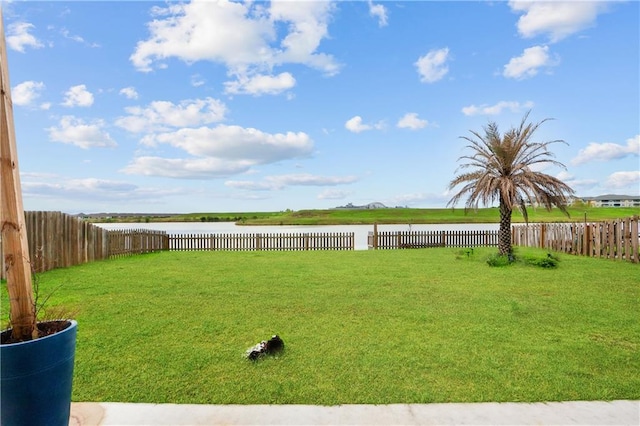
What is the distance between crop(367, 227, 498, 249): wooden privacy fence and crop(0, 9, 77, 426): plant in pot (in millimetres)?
16237

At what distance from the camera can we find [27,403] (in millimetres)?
2012

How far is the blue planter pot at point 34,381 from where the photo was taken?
1959 millimetres

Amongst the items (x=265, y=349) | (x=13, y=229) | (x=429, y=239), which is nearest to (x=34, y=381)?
(x=13, y=229)

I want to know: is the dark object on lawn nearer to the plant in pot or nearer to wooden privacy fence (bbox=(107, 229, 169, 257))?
the plant in pot

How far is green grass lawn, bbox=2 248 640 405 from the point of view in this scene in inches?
115

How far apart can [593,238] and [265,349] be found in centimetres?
1323

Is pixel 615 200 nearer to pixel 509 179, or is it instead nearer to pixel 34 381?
pixel 509 179

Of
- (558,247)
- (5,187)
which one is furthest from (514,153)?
(5,187)

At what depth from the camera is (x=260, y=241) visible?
18.0 m

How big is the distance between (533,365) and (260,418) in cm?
260

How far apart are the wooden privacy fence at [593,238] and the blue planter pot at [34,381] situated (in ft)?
45.0

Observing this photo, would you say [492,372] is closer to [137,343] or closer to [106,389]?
[106,389]

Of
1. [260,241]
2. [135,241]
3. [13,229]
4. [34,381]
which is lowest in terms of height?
[260,241]

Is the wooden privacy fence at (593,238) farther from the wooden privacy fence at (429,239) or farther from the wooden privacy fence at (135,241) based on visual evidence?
the wooden privacy fence at (135,241)
